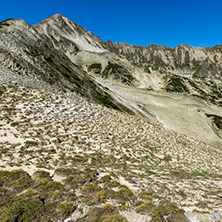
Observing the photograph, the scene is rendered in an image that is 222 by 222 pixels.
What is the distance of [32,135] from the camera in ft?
63.4

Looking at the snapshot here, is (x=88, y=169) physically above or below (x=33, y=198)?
above

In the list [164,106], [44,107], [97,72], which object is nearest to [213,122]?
[164,106]

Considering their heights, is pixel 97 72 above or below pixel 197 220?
above

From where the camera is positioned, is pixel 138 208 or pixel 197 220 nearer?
pixel 197 220

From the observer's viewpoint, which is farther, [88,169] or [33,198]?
[88,169]

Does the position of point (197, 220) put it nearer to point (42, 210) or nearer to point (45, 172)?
point (42, 210)

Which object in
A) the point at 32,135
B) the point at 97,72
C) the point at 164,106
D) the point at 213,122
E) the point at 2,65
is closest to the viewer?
the point at 32,135

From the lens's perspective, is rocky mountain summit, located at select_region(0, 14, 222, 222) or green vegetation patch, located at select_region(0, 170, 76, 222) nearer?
green vegetation patch, located at select_region(0, 170, 76, 222)

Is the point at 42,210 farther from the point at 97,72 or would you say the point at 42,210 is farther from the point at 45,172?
the point at 97,72

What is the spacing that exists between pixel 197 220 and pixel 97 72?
580 ft

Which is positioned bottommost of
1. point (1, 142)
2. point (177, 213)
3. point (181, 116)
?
point (1, 142)

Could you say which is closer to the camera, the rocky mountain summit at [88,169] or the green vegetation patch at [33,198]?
the green vegetation patch at [33,198]

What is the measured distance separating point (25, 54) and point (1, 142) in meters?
49.9

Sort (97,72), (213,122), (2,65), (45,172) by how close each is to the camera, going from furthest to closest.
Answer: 1. (97,72)
2. (213,122)
3. (2,65)
4. (45,172)
